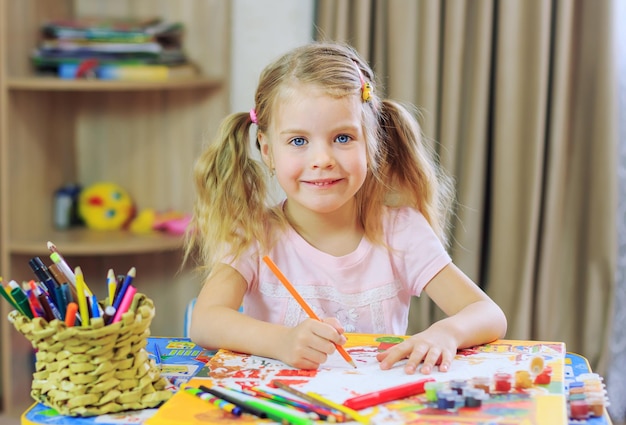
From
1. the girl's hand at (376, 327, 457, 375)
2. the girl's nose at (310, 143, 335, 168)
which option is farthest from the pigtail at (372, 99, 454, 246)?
the girl's hand at (376, 327, 457, 375)

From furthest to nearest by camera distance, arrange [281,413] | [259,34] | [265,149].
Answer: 1. [259,34]
2. [265,149]
3. [281,413]

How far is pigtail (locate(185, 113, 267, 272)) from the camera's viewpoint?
1.49 metres

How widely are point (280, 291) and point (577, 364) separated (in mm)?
486

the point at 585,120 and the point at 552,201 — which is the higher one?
the point at 585,120

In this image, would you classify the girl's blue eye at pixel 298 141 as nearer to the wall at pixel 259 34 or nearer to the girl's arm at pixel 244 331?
the girl's arm at pixel 244 331

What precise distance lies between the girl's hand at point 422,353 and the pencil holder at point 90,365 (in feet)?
0.89

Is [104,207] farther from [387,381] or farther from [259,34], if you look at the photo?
[387,381]

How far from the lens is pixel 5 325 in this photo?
2.46 metres

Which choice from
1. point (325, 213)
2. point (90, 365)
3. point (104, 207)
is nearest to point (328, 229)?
point (325, 213)

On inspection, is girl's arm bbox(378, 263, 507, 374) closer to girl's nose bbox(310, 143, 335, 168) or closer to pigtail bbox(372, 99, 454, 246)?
pigtail bbox(372, 99, 454, 246)

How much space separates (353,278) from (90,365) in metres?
0.60

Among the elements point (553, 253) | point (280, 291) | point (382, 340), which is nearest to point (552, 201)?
point (553, 253)

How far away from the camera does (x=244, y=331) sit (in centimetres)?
121

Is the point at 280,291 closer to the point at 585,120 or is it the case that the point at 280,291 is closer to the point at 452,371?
the point at 452,371
